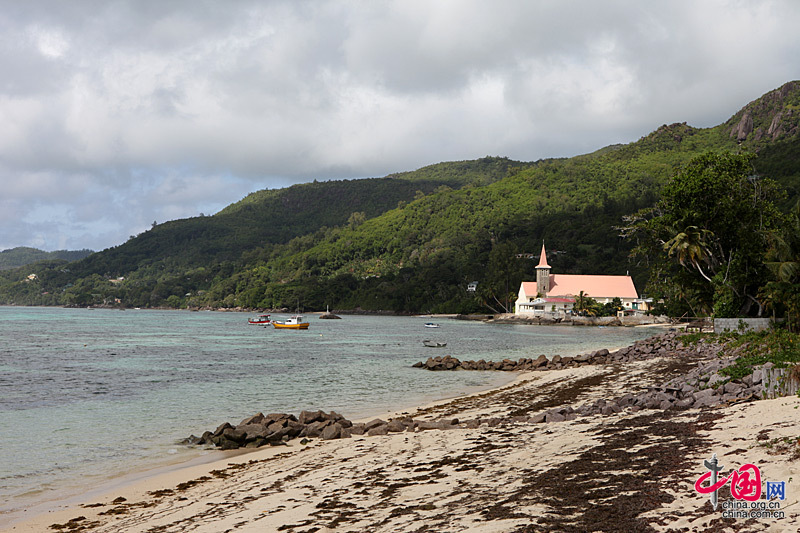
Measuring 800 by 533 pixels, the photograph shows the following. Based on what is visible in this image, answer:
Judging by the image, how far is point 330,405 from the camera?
80.6 ft

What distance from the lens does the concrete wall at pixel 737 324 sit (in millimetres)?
34875

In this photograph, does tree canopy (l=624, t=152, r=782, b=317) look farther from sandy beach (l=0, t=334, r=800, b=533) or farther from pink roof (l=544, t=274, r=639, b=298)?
pink roof (l=544, t=274, r=639, b=298)

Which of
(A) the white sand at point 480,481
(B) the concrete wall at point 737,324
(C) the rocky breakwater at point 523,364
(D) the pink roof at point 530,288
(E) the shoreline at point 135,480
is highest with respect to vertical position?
(D) the pink roof at point 530,288

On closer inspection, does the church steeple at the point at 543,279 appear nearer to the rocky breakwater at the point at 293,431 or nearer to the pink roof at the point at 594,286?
the pink roof at the point at 594,286

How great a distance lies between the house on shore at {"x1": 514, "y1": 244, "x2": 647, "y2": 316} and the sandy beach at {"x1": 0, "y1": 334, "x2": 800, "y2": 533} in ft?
414

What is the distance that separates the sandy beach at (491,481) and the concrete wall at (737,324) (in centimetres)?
2532

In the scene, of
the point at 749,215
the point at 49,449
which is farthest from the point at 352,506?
the point at 749,215

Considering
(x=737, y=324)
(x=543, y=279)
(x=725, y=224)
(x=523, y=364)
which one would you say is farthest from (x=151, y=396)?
(x=543, y=279)

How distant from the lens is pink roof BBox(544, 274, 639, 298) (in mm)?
141550

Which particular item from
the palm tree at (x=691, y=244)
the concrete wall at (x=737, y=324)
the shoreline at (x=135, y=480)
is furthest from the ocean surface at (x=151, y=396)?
the concrete wall at (x=737, y=324)

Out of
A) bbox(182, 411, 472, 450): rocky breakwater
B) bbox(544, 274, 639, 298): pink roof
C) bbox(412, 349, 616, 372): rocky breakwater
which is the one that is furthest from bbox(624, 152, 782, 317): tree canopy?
bbox(544, 274, 639, 298): pink roof

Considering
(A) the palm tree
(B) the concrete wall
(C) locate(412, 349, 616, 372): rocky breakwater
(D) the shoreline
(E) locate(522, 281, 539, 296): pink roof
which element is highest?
(A) the palm tree

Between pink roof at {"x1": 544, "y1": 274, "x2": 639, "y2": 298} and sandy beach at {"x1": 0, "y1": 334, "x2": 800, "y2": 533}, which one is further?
pink roof at {"x1": 544, "y1": 274, "x2": 639, "y2": 298}

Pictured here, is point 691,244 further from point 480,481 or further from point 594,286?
point 594,286
